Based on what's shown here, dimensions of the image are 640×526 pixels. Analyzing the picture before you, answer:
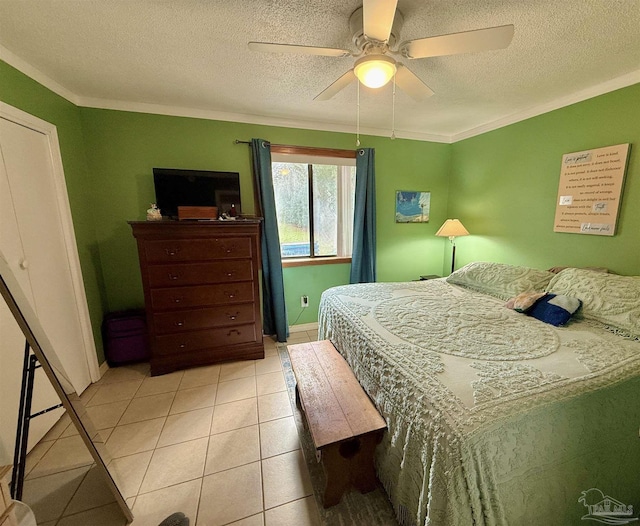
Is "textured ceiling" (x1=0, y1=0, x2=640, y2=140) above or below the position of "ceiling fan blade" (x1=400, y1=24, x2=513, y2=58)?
above

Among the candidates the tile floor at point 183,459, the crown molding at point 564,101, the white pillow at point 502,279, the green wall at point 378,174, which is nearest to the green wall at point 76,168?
the green wall at point 378,174

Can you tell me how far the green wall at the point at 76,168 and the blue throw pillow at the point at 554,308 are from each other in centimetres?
354

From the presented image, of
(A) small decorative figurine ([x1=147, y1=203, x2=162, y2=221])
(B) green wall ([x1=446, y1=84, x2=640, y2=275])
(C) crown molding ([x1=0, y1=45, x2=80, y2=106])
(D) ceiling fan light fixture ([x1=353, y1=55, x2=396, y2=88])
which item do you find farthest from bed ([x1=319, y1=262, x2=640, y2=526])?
(C) crown molding ([x1=0, y1=45, x2=80, y2=106])

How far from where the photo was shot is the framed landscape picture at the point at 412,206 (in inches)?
135

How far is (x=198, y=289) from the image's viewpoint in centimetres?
236

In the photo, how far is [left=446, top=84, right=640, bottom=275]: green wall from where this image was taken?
6.45 ft

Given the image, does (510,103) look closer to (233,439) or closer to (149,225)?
(149,225)

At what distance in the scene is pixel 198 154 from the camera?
2.68 m

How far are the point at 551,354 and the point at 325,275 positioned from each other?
234 cm

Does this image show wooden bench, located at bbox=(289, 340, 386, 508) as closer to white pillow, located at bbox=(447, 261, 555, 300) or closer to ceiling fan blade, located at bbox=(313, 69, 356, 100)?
white pillow, located at bbox=(447, 261, 555, 300)

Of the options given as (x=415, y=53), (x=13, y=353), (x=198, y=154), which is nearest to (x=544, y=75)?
(x=415, y=53)

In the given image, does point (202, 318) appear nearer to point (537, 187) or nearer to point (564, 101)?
point (537, 187)

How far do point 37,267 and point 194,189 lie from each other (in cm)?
127

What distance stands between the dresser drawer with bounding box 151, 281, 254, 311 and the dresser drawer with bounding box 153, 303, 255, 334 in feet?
0.18
